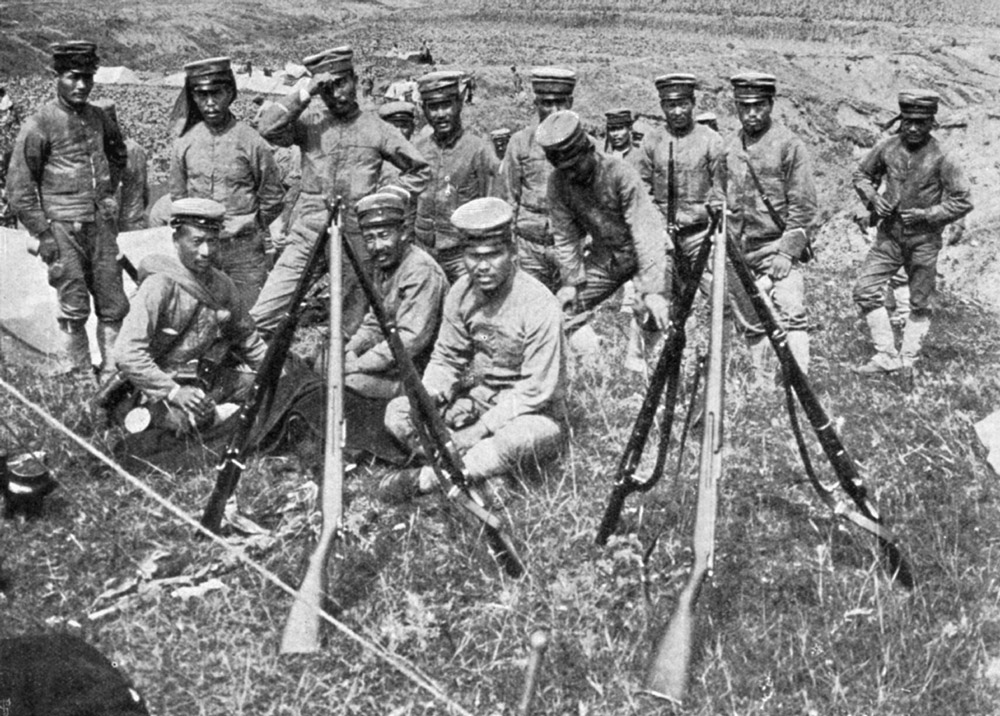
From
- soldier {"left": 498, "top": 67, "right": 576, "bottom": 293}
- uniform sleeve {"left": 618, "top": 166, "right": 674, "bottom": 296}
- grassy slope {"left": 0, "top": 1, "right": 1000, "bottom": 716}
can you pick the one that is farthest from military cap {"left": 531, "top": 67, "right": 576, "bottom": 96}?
grassy slope {"left": 0, "top": 1, "right": 1000, "bottom": 716}

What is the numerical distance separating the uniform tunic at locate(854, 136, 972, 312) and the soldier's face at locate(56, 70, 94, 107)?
5771 mm

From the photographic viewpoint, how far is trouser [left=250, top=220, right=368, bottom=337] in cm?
713

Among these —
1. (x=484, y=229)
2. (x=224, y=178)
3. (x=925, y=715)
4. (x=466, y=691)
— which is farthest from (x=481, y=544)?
(x=224, y=178)

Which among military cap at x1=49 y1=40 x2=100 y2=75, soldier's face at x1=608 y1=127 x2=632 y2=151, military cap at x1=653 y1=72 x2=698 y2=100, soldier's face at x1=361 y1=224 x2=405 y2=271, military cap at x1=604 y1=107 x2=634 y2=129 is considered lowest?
soldier's face at x1=608 y1=127 x2=632 y2=151

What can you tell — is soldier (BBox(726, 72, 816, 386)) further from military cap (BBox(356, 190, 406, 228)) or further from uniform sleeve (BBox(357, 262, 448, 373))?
military cap (BBox(356, 190, 406, 228))

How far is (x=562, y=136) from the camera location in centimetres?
638

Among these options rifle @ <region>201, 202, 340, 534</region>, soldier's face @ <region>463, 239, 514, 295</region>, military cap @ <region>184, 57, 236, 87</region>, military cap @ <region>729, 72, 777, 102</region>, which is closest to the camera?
rifle @ <region>201, 202, 340, 534</region>

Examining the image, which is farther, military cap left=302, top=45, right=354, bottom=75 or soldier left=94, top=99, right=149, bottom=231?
soldier left=94, top=99, right=149, bottom=231

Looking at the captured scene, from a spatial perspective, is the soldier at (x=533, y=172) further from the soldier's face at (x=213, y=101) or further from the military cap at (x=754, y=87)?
the soldier's face at (x=213, y=101)

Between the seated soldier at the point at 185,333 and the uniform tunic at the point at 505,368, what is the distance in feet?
3.80

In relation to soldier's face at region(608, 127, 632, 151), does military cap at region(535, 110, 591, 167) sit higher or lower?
higher

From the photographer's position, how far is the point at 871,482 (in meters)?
5.65

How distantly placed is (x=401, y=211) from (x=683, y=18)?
27779mm

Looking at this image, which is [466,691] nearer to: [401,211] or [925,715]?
[925,715]
